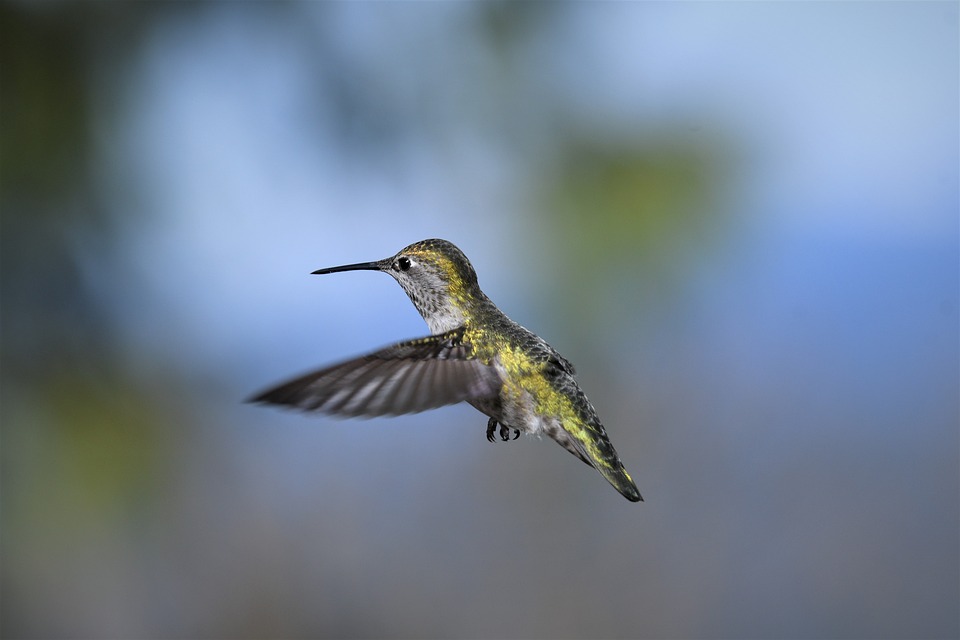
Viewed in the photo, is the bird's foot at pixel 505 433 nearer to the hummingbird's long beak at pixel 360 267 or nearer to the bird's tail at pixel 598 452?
the bird's tail at pixel 598 452

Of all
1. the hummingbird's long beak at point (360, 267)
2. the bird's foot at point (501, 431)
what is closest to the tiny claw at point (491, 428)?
the bird's foot at point (501, 431)

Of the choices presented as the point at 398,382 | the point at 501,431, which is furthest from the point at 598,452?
the point at 398,382

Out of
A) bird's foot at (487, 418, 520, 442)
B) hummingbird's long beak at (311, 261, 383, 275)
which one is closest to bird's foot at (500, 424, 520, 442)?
bird's foot at (487, 418, 520, 442)

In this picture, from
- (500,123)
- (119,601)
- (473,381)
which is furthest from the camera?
(119,601)

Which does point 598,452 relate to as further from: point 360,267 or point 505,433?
point 360,267

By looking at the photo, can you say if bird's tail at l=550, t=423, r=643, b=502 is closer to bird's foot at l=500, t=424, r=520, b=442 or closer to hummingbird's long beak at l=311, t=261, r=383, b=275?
bird's foot at l=500, t=424, r=520, b=442

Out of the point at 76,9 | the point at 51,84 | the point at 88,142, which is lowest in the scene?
the point at 88,142

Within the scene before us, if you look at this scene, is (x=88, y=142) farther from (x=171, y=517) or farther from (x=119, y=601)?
(x=119, y=601)

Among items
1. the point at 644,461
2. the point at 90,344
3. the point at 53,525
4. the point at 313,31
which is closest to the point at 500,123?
the point at 313,31
